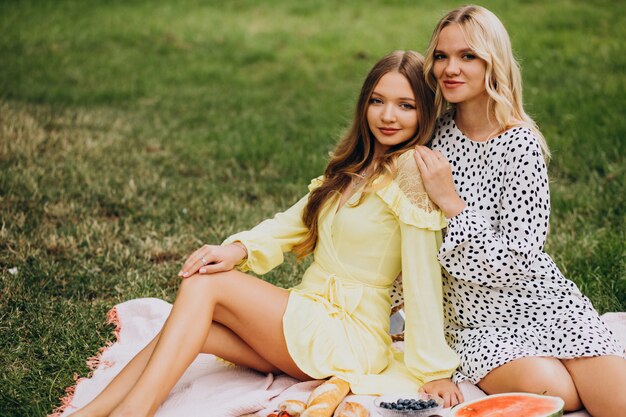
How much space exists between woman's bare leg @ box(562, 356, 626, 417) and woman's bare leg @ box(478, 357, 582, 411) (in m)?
0.04

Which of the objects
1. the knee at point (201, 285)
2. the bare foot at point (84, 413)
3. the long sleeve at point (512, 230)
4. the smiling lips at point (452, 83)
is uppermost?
the smiling lips at point (452, 83)

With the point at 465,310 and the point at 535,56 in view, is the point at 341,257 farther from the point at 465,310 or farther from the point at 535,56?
the point at 535,56

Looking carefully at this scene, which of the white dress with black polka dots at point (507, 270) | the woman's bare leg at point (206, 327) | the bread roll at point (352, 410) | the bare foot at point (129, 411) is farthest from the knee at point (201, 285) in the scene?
the white dress with black polka dots at point (507, 270)

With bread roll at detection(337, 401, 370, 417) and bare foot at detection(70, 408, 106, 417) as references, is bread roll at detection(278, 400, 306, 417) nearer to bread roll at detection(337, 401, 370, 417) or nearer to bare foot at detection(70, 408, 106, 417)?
bread roll at detection(337, 401, 370, 417)

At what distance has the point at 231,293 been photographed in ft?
10.6

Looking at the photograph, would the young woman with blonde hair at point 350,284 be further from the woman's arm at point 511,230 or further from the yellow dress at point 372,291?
the woman's arm at point 511,230

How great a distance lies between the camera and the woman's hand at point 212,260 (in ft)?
10.5

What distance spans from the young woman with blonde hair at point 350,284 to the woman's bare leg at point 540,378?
223 mm

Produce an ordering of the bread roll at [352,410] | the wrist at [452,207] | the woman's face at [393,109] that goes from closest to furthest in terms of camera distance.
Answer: the bread roll at [352,410], the wrist at [452,207], the woman's face at [393,109]

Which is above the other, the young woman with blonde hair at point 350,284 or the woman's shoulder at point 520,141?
the woman's shoulder at point 520,141

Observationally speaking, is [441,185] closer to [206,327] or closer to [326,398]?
[326,398]

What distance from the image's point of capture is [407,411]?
9.66 ft

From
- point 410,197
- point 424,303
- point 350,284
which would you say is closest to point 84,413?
point 350,284

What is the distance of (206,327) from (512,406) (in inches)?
49.6
